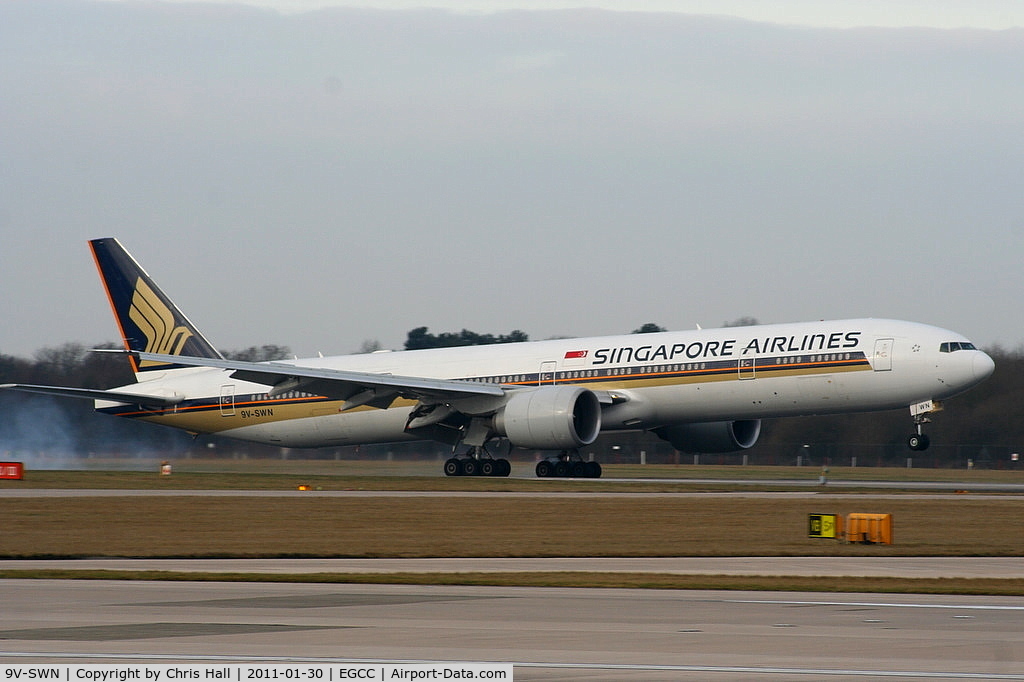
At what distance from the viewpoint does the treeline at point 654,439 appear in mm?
54312

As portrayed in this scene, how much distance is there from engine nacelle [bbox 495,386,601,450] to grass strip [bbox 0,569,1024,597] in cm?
2226

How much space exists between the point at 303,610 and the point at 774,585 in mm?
5853

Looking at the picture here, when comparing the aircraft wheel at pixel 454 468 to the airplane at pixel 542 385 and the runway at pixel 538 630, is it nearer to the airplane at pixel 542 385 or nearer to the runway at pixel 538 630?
the airplane at pixel 542 385

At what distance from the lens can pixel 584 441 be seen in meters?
40.9

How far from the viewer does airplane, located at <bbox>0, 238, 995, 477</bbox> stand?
3875 cm

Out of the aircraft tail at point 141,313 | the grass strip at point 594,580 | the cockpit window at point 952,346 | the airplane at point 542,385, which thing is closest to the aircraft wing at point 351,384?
the airplane at point 542,385

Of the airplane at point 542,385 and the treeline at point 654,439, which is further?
the treeline at point 654,439

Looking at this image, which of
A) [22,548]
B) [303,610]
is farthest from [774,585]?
[22,548]

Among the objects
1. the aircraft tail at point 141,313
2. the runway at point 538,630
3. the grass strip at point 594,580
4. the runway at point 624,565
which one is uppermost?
the aircraft tail at point 141,313

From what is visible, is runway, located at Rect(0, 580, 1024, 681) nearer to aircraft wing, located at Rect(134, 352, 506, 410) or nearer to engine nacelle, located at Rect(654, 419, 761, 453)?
aircraft wing, located at Rect(134, 352, 506, 410)

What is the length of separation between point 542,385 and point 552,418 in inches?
128

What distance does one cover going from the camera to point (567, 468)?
42.7 m

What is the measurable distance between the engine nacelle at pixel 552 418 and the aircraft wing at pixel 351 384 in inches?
44.1

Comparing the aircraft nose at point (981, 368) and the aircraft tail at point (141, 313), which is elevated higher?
the aircraft tail at point (141, 313)
